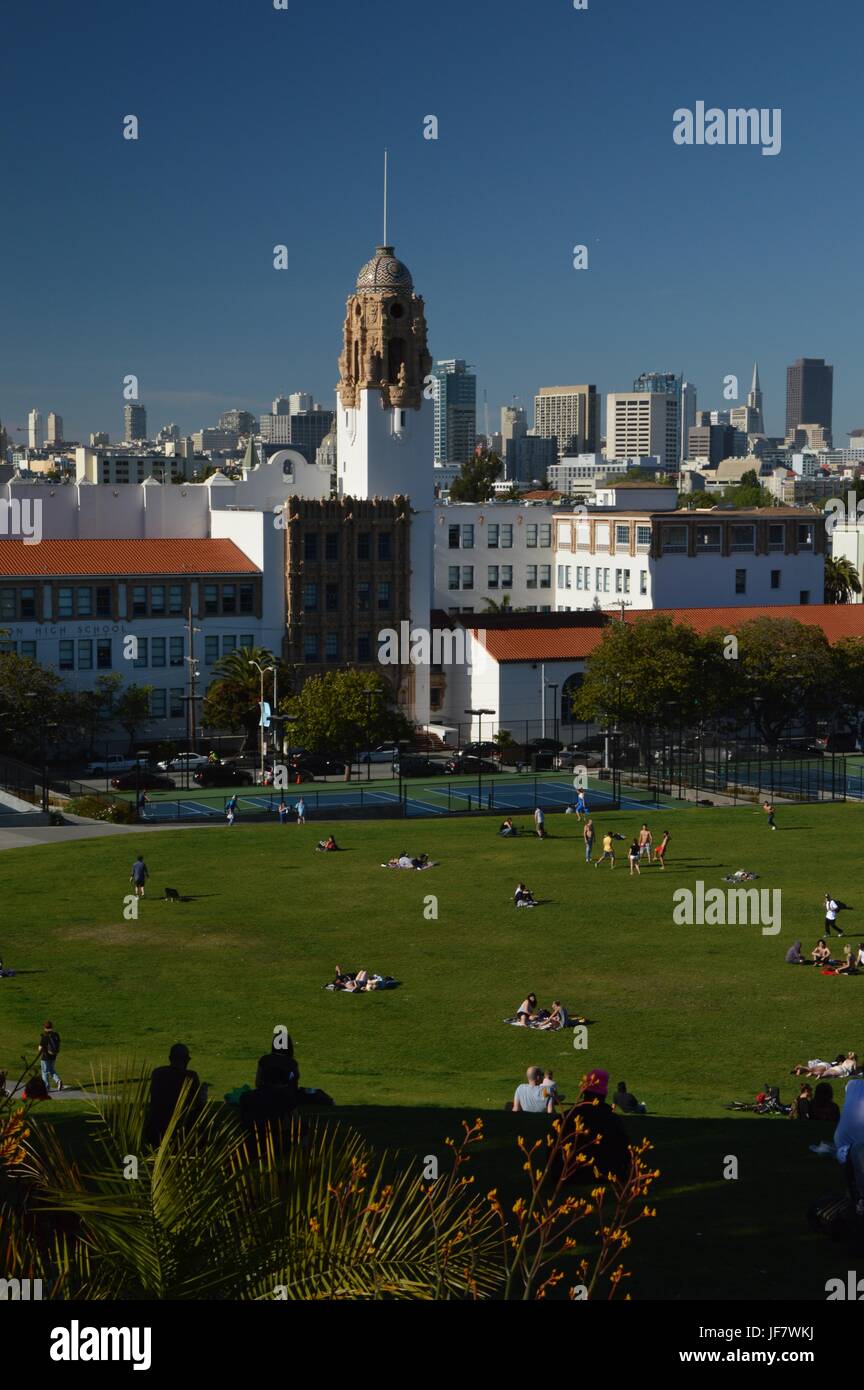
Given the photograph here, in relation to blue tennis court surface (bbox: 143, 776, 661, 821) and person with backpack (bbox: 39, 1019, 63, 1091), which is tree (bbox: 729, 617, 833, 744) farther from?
person with backpack (bbox: 39, 1019, 63, 1091)

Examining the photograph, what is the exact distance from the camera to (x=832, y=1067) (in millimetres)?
30688

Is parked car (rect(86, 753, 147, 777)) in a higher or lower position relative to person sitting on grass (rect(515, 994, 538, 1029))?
higher

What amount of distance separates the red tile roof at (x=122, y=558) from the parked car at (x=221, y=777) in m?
19.5

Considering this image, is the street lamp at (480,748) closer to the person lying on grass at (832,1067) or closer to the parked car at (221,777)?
the parked car at (221,777)

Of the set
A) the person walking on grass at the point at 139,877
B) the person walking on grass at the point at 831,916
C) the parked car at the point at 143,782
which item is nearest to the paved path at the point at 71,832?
the parked car at the point at 143,782

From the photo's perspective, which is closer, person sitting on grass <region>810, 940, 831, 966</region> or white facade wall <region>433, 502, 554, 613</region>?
person sitting on grass <region>810, 940, 831, 966</region>

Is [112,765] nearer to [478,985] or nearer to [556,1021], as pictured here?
[478,985]

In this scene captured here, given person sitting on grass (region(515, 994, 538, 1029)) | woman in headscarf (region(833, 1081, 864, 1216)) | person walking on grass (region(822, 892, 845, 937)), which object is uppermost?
woman in headscarf (region(833, 1081, 864, 1216))

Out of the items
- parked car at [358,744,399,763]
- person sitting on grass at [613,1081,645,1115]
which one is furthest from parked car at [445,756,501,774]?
person sitting on grass at [613,1081,645,1115]

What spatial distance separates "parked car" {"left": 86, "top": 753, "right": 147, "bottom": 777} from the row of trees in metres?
21.5

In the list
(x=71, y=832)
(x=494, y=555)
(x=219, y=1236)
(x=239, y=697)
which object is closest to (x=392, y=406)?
(x=494, y=555)

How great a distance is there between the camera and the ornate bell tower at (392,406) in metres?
101

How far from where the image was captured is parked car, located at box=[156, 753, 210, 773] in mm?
80000

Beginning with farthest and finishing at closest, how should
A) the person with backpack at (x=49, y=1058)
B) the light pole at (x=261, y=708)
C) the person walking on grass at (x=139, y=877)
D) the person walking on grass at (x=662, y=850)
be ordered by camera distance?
the light pole at (x=261, y=708)
the person walking on grass at (x=662, y=850)
the person walking on grass at (x=139, y=877)
the person with backpack at (x=49, y=1058)
